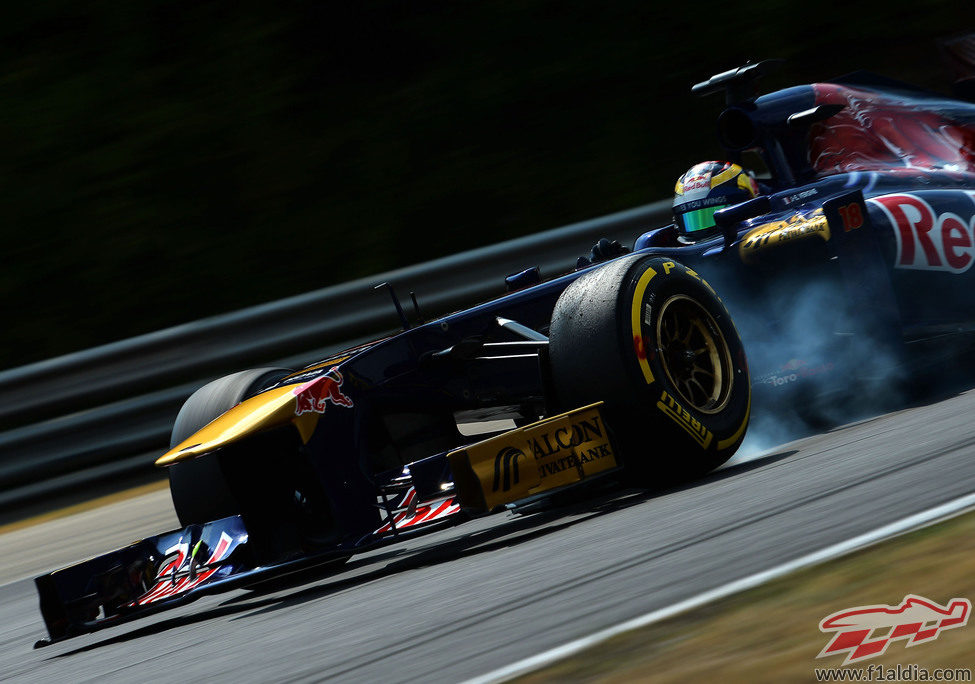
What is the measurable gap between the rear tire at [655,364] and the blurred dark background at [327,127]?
6.33m

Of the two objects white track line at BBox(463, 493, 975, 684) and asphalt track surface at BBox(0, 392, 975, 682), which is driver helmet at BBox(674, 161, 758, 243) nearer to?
asphalt track surface at BBox(0, 392, 975, 682)

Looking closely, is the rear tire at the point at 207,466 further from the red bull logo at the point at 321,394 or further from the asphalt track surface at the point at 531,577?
the red bull logo at the point at 321,394

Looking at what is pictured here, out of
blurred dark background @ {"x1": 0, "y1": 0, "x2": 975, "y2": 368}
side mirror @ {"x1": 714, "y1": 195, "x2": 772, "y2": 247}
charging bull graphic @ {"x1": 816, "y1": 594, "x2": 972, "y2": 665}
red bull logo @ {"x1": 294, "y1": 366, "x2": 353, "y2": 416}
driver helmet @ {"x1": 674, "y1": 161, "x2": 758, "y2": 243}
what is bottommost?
charging bull graphic @ {"x1": 816, "y1": 594, "x2": 972, "y2": 665}

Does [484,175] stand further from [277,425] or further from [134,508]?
[277,425]

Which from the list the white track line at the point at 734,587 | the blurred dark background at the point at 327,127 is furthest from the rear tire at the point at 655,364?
the blurred dark background at the point at 327,127

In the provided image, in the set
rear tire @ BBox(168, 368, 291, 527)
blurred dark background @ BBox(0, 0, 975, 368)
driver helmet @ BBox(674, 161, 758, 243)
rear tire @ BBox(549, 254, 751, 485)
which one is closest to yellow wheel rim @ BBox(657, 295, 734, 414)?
rear tire @ BBox(549, 254, 751, 485)

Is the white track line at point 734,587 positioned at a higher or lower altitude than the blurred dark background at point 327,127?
lower

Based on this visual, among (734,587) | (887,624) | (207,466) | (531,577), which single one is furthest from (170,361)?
(887,624)

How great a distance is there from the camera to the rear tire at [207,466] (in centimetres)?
526

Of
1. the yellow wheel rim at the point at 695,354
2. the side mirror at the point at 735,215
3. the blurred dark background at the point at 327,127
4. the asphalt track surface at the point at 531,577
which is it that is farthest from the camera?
the blurred dark background at the point at 327,127

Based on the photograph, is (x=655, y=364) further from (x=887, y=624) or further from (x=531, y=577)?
(x=887, y=624)

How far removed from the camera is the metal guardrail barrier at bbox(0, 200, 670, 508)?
7.96m

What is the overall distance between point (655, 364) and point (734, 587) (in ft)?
5.11

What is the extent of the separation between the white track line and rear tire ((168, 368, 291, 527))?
2311 mm
